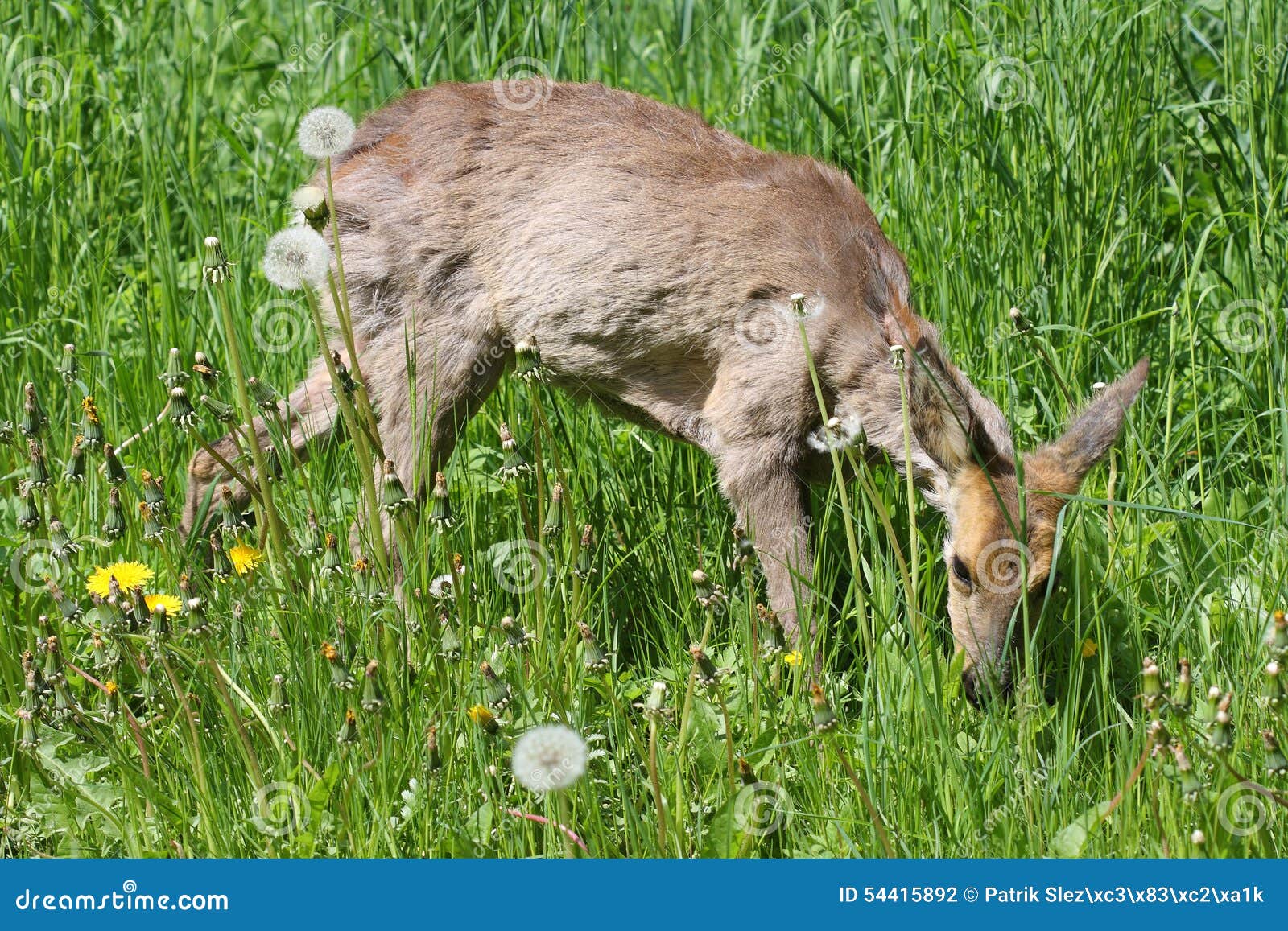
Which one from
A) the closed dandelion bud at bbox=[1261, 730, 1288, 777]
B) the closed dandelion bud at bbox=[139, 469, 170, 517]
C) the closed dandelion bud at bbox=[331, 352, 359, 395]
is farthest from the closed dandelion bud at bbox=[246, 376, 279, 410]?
the closed dandelion bud at bbox=[1261, 730, 1288, 777]

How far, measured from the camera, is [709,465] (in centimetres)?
543

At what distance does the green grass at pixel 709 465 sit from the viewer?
3523 millimetres

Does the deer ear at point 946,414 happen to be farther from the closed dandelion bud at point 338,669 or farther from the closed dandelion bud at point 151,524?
the closed dandelion bud at point 151,524

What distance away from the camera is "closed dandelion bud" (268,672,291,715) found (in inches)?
136

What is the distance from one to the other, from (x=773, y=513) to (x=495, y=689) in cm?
182

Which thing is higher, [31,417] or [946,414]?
[31,417]

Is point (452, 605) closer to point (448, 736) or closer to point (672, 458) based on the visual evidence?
point (448, 736)

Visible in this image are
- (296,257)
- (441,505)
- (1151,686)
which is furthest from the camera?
(296,257)

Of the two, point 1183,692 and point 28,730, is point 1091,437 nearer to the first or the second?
point 1183,692

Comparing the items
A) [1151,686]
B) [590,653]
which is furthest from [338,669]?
[1151,686]

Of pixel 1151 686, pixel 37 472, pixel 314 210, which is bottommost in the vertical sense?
pixel 1151 686

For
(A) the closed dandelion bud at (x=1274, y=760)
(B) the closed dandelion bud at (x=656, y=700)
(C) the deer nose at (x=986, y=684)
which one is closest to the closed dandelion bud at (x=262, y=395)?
(B) the closed dandelion bud at (x=656, y=700)

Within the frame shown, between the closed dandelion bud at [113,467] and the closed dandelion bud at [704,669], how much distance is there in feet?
4.54

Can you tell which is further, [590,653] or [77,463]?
[77,463]
